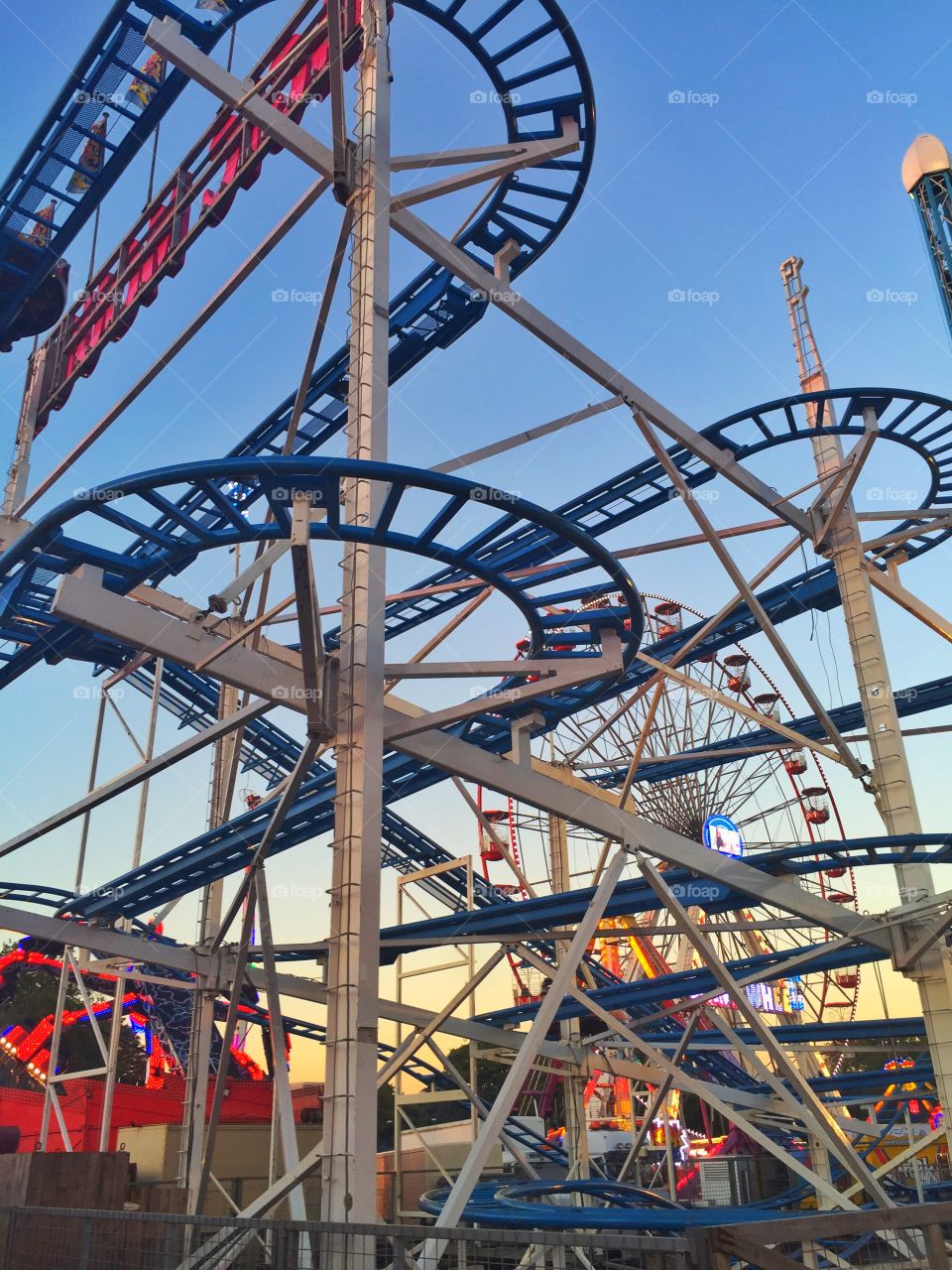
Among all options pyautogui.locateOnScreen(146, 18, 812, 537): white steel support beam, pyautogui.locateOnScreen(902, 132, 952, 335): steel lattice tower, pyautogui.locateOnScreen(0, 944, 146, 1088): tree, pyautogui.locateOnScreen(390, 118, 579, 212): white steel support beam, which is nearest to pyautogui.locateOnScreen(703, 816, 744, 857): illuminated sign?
pyautogui.locateOnScreen(146, 18, 812, 537): white steel support beam

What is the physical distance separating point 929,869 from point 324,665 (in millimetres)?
9048

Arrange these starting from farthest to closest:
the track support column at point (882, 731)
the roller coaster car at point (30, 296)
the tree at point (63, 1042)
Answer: the tree at point (63, 1042) → the roller coaster car at point (30, 296) → the track support column at point (882, 731)

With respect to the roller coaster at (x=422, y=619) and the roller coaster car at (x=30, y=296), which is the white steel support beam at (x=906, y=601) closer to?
the roller coaster at (x=422, y=619)

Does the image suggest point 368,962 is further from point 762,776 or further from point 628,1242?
point 762,776

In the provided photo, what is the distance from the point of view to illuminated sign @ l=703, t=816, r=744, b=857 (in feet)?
78.2

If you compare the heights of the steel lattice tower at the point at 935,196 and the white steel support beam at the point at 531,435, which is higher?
the steel lattice tower at the point at 935,196

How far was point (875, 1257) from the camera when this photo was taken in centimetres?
1019

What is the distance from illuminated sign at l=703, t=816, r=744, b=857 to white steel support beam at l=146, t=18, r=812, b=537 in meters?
9.81

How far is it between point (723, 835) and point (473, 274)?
16.3 m

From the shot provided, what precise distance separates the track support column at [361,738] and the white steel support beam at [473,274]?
2.16 feet

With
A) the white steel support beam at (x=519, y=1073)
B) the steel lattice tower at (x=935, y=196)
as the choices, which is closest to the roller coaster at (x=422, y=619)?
the white steel support beam at (x=519, y=1073)

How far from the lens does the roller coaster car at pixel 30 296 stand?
1545 centimetres

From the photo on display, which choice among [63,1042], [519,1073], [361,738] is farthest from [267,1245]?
[63,1042]

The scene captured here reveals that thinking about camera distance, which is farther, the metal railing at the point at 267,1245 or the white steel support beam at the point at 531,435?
the white steel support beam at the point at 531,435
